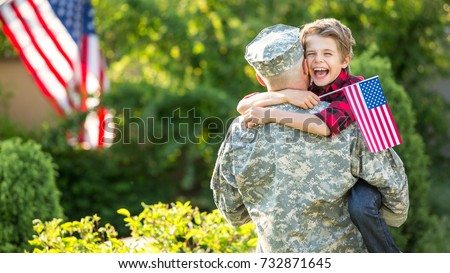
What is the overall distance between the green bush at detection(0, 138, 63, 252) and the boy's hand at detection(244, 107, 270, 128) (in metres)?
2.98

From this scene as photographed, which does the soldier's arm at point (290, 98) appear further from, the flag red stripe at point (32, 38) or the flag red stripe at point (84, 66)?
the flag red stripe at point (84, 66)

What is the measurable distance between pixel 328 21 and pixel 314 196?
815 mm

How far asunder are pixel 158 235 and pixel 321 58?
2087 mm

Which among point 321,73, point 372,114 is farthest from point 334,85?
point 372,114

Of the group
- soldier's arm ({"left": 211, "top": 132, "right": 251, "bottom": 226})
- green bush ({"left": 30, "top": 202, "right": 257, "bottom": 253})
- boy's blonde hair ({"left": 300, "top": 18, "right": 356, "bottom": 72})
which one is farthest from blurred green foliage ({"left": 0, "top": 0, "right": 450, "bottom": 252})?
boy's blonde hair ({"left": 300, "top": 18, "right": 356, "bottom": 72})

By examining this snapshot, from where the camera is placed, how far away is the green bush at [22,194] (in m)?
6.29

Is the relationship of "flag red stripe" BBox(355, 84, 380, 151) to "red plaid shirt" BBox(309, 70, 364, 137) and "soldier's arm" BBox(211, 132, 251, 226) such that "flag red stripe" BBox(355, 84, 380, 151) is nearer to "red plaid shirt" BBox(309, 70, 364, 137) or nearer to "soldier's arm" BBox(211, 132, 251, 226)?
"red plaid shirt" BBox(309, 70, 364, 137)

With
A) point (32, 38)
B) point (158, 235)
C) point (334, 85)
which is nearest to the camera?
point (334, 85)

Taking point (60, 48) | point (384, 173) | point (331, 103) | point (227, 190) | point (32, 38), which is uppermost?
point (32, 38)

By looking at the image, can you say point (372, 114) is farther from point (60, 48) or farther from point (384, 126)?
point (60, 48)

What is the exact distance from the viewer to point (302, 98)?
369 centimetres

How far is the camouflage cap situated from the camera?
12.0 feet

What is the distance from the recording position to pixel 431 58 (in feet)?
36.6

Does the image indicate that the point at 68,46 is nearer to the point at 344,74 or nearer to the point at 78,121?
the point at 78,121
